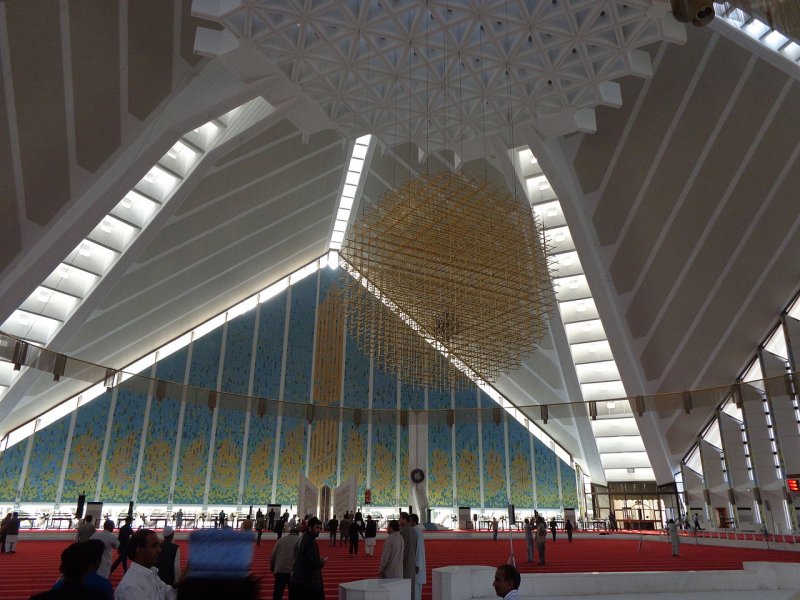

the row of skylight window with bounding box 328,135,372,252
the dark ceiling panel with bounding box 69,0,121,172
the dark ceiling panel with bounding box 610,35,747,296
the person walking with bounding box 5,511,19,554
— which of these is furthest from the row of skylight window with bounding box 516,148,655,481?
the person walking with bounding box 5,511,19,554

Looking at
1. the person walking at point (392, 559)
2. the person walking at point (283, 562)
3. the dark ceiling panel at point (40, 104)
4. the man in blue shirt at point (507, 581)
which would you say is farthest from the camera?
the dark ceiling panel at point (40, 104)

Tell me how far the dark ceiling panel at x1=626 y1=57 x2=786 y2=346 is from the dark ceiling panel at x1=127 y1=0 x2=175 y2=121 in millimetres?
9670

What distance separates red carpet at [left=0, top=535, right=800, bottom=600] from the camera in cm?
692

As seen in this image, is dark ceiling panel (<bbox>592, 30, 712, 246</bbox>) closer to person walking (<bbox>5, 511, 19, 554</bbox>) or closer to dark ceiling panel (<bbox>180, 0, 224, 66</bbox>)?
dark ceiling panel (<bbox>180, 0, 224, 66</bbox>)

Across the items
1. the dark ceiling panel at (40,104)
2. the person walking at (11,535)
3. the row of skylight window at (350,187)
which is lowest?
the person walking at (11,535)

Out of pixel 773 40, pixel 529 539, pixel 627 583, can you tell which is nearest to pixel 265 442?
pixel 529 539

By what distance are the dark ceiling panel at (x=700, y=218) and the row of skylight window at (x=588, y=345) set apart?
1879 mm

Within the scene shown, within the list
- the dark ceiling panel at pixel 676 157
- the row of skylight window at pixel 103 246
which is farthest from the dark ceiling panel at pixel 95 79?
the dark ceiling panel at pixel 676 157

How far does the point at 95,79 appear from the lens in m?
8.15

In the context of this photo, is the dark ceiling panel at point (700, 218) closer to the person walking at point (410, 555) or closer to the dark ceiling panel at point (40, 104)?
the person walking at point (410, 555)

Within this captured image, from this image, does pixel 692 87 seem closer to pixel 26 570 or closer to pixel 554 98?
pixel 554 98

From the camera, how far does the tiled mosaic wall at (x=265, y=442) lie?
55.1 feet

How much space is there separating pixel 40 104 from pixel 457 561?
9067mm

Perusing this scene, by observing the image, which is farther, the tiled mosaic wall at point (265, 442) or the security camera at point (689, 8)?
the tiled mosaic wall at point (265, 442)
